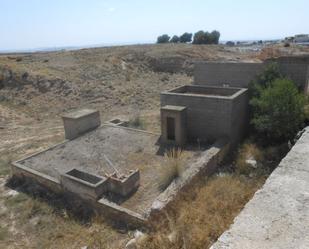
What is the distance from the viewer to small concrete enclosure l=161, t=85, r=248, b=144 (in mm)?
9141

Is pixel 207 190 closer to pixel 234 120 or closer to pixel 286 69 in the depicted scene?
pixel 234 120

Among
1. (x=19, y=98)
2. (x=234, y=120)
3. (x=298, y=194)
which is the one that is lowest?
(x=19, y=98)

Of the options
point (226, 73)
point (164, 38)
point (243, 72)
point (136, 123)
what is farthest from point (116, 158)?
point (164, 38)

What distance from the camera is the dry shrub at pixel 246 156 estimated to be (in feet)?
26.3

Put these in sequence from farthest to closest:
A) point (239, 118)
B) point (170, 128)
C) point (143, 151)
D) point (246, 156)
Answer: point (239, 118) → point (170, 128) → point (143, 151) → point (246, 156)

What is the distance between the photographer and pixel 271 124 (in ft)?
28.6

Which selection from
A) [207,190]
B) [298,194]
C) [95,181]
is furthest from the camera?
[95,181]

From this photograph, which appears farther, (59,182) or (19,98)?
(19,98)

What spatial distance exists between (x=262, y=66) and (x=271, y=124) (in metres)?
3.31

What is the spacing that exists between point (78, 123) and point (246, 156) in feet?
21.3

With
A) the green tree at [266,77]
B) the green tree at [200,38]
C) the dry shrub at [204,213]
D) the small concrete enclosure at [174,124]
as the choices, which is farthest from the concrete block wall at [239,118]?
the green tree at [200,38]

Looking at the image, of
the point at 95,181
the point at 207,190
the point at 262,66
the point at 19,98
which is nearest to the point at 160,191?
the point at 207,190

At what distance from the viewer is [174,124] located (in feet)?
31.2

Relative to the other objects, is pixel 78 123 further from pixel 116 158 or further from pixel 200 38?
pixel 200 38
